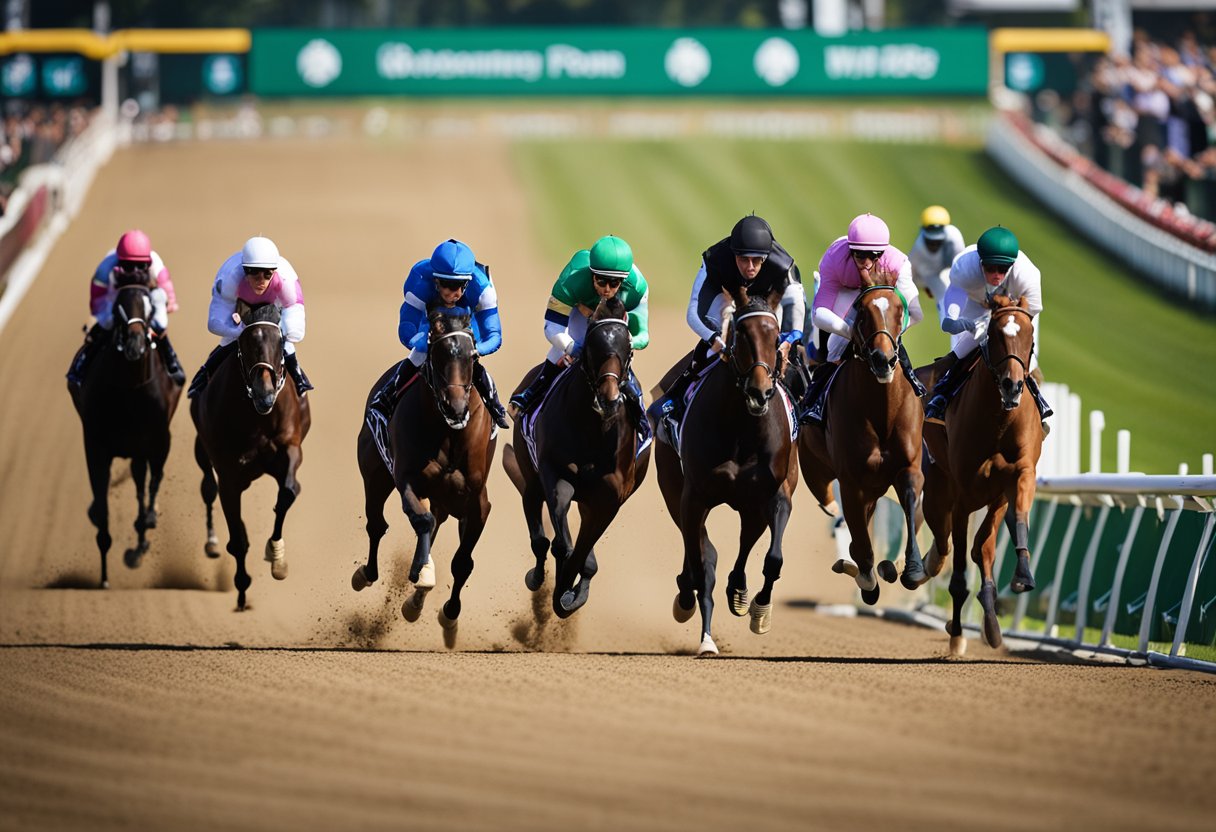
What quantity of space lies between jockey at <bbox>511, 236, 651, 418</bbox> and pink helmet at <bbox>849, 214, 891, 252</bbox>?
1.18 m

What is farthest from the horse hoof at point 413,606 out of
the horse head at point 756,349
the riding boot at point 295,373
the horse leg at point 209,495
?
the horse leg at point 209,495

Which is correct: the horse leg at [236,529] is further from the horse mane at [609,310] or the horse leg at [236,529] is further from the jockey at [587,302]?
the horse mane at [609,310]

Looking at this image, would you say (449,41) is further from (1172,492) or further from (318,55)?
(1172,492)

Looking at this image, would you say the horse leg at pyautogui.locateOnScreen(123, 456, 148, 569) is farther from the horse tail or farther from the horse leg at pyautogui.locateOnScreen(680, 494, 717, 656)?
the horse leg at pyautogui.locateOnScreen(680, 494, 717, 656)

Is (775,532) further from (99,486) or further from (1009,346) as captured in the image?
(99,486)

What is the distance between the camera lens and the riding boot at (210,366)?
1217 centimetres

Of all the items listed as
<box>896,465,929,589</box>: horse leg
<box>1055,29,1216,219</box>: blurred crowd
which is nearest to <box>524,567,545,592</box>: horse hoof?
<box>896,465,929,589</box>: horse leg

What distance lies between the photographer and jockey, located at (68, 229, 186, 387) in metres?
12.9

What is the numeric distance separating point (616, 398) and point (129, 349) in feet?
14.1

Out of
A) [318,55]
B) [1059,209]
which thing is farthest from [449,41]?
[1059,209]

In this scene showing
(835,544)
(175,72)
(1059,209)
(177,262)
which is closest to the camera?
(835,544)

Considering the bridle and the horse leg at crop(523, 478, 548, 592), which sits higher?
the bridle

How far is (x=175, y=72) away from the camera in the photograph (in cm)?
3903

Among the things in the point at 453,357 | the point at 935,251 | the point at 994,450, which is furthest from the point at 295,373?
the point at 935,251
